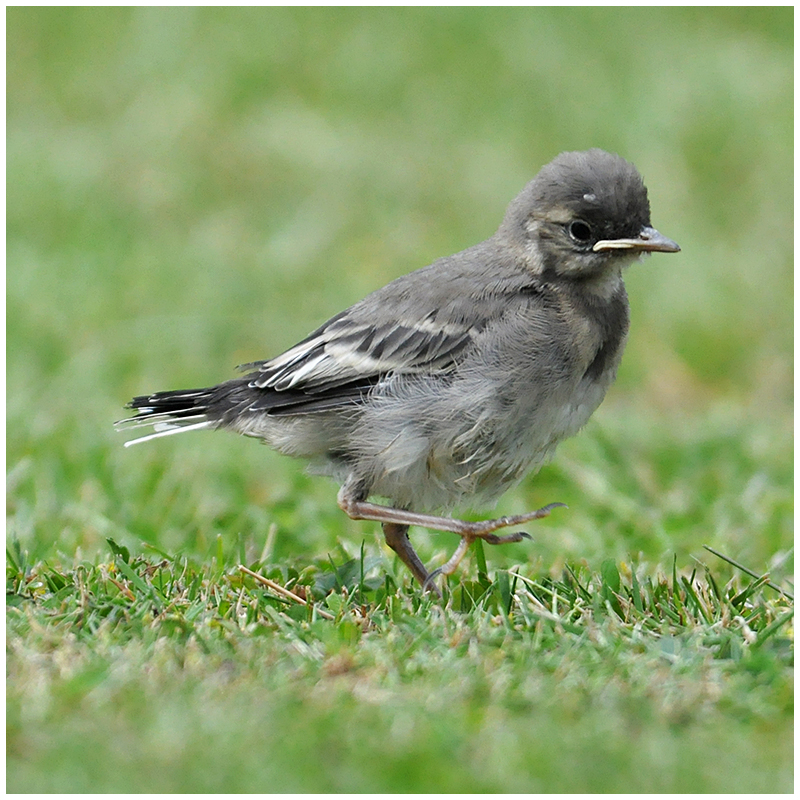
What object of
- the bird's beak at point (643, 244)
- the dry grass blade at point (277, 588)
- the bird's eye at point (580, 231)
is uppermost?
the bird's eye at point (580, 231)

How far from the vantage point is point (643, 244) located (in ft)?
16.7

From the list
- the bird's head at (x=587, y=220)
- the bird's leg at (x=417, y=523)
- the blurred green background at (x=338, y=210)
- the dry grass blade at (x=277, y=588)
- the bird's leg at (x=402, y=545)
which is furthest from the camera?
the blurred green background at (x=338, y=210)

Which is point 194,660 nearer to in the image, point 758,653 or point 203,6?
point 758,653

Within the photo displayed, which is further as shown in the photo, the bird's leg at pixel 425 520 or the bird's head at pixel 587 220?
the bird's head at pixel 587 220

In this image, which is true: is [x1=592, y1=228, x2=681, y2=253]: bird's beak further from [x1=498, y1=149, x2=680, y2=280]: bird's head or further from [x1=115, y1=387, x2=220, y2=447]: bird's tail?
[x1=115, y1=387, x2=220, y2=447]: bird's tail

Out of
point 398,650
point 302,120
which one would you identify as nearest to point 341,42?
point 302,120

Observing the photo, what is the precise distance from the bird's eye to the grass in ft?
4.60

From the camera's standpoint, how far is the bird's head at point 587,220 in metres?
5.14

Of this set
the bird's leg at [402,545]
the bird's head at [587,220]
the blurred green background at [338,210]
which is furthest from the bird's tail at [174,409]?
the bird's head at [587,220]

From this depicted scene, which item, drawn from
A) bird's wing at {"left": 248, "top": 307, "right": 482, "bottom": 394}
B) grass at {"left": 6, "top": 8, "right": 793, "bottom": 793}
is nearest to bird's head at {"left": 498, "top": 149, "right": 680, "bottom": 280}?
bird's wing at {"left": 248, "top": 307, "right": 482, "bottom": 394}

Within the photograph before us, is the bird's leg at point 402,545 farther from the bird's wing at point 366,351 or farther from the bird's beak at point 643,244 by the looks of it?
the bird's beak at point 643,244

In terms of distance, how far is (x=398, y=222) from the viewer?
1226 centimetres

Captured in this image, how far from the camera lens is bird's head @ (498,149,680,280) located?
16.9ft

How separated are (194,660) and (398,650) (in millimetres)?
Answer: 700
